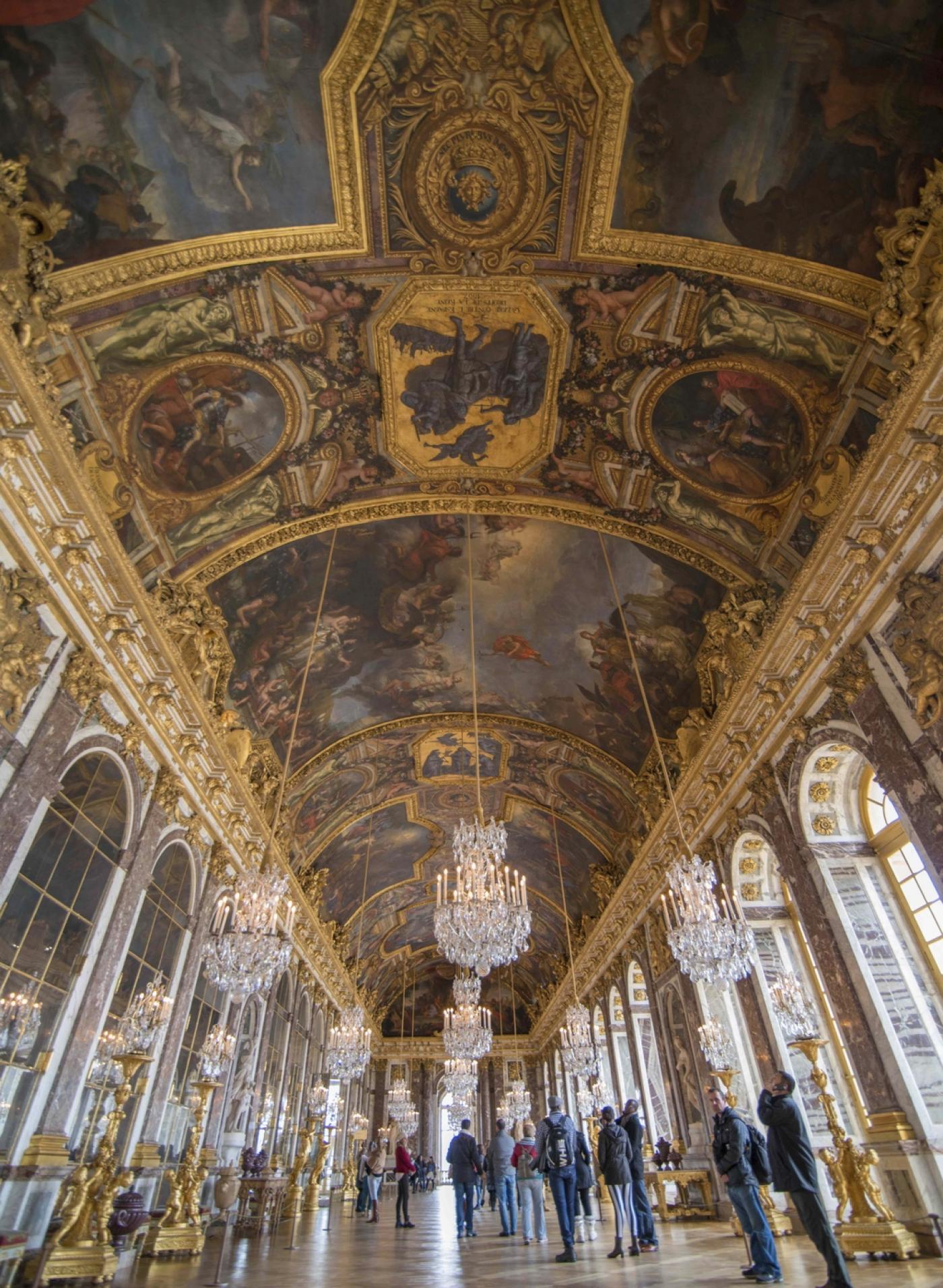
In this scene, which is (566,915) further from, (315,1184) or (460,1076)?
(315,1184)

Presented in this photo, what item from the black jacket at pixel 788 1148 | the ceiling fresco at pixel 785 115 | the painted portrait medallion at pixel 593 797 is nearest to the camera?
the black jacket at pixel 788 1148

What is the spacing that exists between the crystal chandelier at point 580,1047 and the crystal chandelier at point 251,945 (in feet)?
34.3

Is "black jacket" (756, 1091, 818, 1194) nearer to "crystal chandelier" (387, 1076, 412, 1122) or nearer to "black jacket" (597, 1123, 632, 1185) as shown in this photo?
"black jacket" (597, 1123, 632, 1185)

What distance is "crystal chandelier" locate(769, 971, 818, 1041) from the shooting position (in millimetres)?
6781

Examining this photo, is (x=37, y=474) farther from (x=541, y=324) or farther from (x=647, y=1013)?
(x=647, y=1013)

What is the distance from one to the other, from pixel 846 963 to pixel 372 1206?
10.5m

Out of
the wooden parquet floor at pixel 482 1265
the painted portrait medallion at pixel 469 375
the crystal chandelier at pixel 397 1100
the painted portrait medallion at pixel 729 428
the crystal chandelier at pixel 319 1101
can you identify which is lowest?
the wooden parquet floor at pixel 482 1265

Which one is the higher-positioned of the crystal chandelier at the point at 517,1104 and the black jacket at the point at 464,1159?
the crystal chandelier at the point at 517,1104

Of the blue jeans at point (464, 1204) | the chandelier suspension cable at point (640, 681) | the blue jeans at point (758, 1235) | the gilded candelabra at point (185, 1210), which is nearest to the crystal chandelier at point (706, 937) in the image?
the blue jeans at point (758, 1235)

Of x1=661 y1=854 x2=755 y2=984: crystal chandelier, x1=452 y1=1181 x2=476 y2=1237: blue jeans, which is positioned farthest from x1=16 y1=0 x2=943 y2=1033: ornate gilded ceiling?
x1=452 y1=1181 x2=476 y2=1237: blue jeans

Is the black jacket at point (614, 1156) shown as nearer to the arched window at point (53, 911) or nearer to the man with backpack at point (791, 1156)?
the man with backpack at point (791, 1156)

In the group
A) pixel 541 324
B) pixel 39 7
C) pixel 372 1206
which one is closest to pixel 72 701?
pixel 39 7

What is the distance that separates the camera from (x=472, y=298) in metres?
8.21

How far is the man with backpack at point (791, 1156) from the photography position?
4027mm
